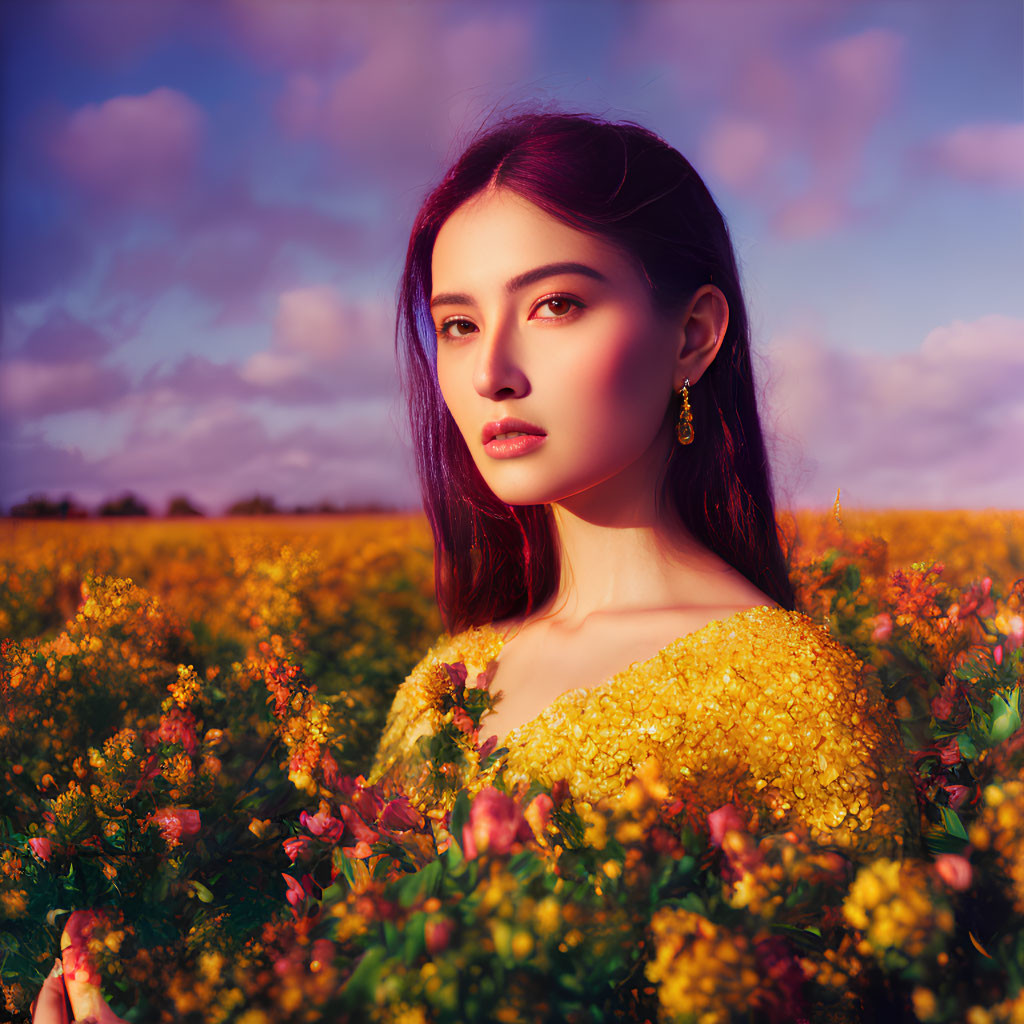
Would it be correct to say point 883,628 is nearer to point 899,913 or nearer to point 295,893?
point 899,913

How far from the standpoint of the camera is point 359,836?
172 cm

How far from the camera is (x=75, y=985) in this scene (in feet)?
5.54

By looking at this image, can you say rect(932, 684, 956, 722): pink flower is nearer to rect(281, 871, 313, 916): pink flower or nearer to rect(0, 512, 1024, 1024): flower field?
rect(0, 512, 1024, 1024): flower field

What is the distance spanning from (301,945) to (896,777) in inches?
47.9

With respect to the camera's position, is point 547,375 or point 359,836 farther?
point 547,375

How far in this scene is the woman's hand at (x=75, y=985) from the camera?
1574mm

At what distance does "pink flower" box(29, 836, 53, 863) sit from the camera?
5.60ft

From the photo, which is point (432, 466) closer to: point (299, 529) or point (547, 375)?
point (547, 375)

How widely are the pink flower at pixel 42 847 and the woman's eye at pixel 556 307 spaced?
154cm

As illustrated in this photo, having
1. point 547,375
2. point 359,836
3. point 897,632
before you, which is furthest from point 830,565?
point 359,836

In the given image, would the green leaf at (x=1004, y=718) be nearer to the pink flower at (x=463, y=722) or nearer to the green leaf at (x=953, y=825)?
the green leaf at (x=953, y=825)

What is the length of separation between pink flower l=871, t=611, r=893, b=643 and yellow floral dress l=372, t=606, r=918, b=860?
30.8 inches

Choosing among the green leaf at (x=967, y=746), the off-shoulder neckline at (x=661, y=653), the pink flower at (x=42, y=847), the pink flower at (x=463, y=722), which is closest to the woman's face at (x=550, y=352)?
the off-shoulder neckline at (x=661, y=653)

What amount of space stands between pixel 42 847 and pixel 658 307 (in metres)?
1.81
